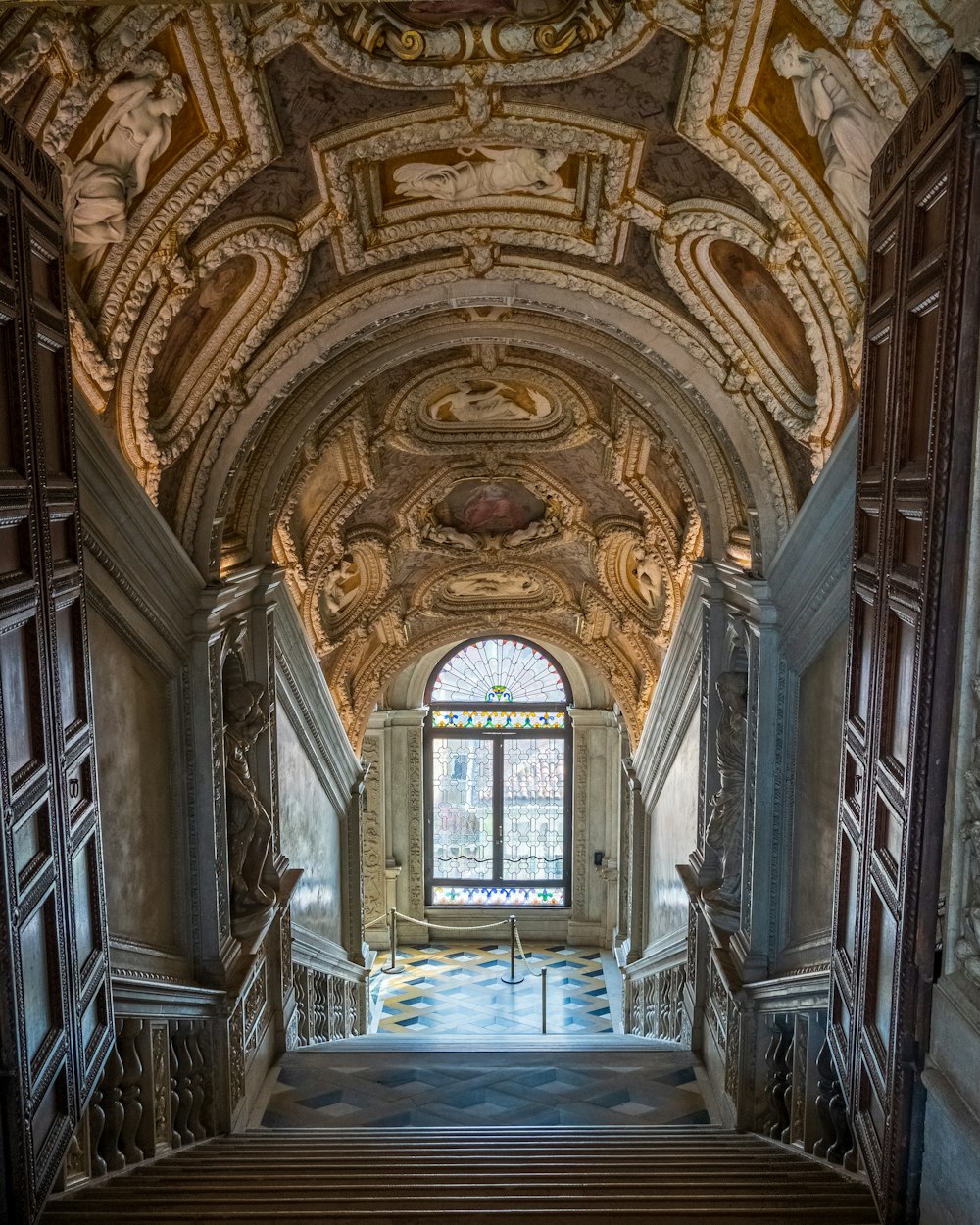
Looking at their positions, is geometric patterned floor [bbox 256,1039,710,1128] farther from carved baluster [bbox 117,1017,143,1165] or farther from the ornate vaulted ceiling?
the ornate vaulted ceiling

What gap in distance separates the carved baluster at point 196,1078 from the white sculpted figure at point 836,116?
597cm

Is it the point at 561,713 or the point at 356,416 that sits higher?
the point at 356,416

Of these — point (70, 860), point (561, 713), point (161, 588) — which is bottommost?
point (561, 713)

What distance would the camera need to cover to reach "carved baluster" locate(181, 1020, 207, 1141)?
23.8ft

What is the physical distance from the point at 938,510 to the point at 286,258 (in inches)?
177

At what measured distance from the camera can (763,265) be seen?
6.32 m

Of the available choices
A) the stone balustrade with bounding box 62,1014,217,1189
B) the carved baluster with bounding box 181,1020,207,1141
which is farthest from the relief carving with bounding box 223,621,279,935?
the stone balustrade with bounding box 62,1014,217,1189

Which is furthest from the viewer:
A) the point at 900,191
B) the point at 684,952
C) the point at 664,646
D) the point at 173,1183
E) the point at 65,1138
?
the point at 664,646

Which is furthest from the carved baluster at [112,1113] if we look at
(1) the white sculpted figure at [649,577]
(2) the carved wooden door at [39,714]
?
(1) the white sculpted figure at [649,577]

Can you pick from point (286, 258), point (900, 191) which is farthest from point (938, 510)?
point (286, 258)

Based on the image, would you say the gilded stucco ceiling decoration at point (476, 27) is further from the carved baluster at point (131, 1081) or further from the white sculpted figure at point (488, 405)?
the white sculpted figure at point (488, 405)

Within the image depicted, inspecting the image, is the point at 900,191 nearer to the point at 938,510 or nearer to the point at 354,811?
the point at 938,510

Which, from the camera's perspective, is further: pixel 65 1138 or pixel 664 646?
pixel 664 646

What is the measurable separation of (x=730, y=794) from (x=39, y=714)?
5.76m
